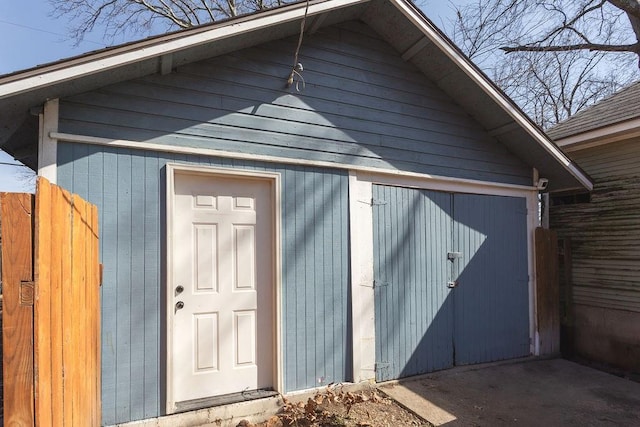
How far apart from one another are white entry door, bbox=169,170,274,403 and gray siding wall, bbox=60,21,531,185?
0.49m

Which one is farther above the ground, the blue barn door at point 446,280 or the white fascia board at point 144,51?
the white fascia board at point 144,51

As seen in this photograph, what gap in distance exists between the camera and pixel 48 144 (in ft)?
9.90

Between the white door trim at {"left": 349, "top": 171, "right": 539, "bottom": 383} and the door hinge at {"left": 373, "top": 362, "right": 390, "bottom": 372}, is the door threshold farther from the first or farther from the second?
the door hinge at {"left": 373, "top": 362, "right": 390, "bottom": 372}

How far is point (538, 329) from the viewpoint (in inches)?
215

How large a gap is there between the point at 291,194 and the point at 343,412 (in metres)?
2.17

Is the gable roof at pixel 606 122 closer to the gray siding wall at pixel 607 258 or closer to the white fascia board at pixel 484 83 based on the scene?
the gray siding wall at pixel 607 258

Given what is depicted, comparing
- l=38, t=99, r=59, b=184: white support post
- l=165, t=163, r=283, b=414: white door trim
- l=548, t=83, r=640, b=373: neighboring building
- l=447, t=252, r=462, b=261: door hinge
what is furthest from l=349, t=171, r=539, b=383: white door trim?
l=548, t=83, r=640, b=373: neighboring building

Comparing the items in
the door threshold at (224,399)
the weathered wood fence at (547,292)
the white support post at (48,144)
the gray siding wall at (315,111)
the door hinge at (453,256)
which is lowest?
the door threshold at (224,399)

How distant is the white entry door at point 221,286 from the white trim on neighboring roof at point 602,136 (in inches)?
184

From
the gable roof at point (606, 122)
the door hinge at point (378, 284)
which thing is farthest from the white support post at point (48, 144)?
the gable roof at point (606, 122)

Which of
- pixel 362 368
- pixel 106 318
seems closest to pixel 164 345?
pixel 106 318

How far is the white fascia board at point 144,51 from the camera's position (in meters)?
2.71

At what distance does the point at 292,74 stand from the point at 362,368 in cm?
322

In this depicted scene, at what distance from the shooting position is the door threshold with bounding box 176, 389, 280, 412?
134 inches
